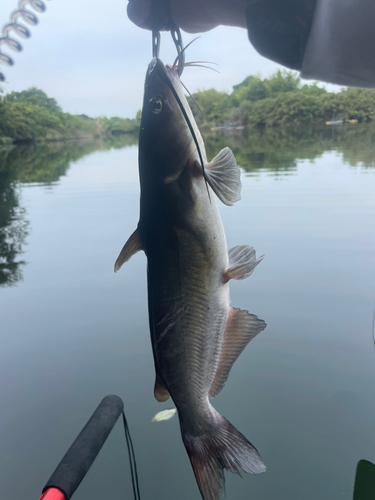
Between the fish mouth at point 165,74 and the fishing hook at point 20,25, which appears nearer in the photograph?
the fish mouth at point 165,74

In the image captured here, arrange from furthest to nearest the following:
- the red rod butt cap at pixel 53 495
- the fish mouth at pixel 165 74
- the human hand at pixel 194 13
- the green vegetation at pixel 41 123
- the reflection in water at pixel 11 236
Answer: the green vegetation at pixel 41 123 → the reflection in water at pixel 11 236 → the red rod butt cap at pixel 53 495 → the human hand at pixel 194 13 → the fish mouth at pixel 165 74

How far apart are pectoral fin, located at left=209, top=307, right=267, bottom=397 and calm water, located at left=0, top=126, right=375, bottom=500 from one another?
6.22ft

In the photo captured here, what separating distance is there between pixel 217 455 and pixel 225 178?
3.17 ft

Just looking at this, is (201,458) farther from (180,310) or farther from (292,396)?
(292,396)

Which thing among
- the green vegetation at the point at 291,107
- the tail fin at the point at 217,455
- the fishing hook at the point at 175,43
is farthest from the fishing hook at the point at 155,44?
the green vegetation at the point at 291,107

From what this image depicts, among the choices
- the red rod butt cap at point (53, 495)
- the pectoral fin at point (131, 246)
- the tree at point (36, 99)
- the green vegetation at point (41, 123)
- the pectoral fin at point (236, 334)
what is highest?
the tree at point (36, 99)

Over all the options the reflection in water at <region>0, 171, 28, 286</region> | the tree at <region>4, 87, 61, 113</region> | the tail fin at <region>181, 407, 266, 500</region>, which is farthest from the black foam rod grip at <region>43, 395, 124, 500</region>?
the tree at <region>4, 87, 61, 113</region>

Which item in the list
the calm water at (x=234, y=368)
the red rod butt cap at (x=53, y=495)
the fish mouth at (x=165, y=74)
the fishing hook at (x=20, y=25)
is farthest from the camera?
the fishing hook at (x=20, y=25)

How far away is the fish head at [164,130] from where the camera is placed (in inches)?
52.6

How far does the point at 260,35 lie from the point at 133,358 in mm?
3657

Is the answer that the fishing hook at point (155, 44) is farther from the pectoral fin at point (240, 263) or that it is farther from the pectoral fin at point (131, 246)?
the pectoral fin at point (240, 263)

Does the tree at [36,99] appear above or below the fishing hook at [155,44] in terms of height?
above

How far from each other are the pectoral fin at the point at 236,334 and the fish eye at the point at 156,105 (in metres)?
0.75

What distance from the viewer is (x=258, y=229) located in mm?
8352
